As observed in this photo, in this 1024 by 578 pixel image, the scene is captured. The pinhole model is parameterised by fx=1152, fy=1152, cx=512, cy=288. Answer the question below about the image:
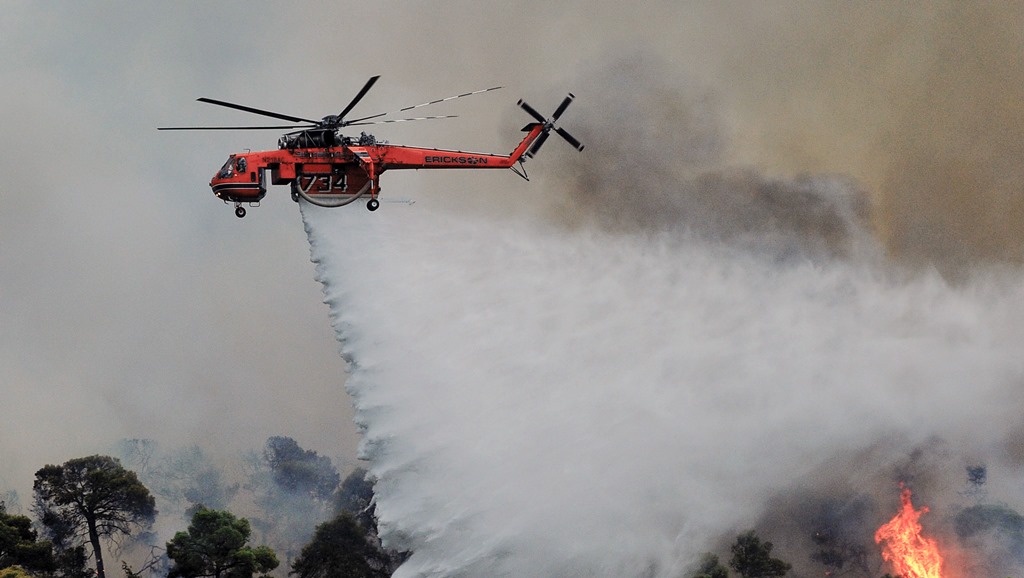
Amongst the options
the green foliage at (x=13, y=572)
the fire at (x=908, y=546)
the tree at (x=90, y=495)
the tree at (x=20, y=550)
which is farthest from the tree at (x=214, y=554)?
the fire at (x=908, y=546)

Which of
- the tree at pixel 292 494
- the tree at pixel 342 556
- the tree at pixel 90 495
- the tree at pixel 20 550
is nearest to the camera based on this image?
the tree at pixel 20 550

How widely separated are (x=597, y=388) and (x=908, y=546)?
86.5 feet

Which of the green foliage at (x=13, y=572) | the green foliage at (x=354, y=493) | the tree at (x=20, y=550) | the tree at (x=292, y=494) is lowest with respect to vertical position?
the green foliage at (x=13, y=572)

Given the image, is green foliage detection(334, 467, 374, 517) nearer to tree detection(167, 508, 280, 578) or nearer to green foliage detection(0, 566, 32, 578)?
tree detection(167, 508, 280, 578)

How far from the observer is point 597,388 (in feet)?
173

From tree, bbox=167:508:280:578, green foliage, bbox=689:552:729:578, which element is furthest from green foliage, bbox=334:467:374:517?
green foliage, bbox=689:552:729:578

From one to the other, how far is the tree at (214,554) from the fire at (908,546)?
3577 centimetres

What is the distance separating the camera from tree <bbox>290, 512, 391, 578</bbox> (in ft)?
234

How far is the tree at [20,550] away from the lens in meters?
63.2

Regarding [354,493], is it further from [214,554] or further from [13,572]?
[13,572]

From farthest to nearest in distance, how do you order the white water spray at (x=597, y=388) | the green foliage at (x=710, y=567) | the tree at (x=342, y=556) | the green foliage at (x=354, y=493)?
1. the green foliage at (x=354, y=493)
2. the tree at (x=342, y=556)
3. the green foliage at (x=710, y=567)
4. the white water spray at (x=597, y=388)

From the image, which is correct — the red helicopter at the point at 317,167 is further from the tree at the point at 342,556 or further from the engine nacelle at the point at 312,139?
the tree at the point at 342,556

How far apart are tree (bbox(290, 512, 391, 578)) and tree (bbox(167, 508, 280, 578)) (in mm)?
6443

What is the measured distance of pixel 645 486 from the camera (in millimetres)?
51500
